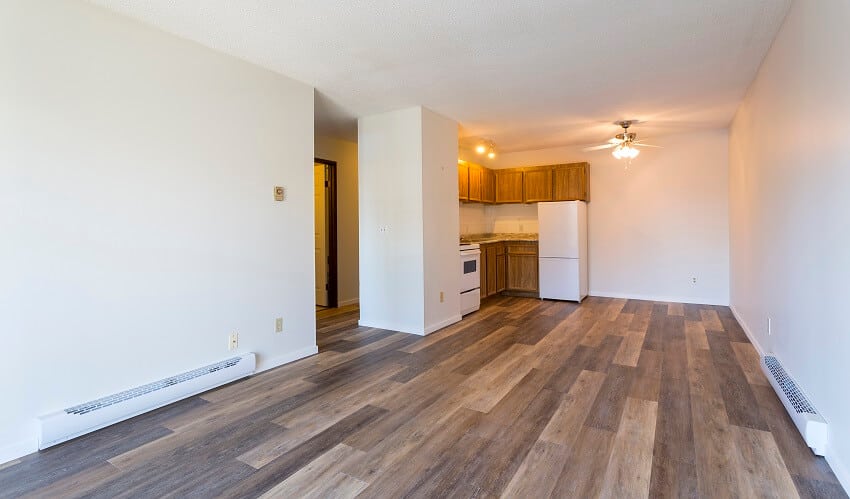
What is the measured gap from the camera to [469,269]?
18.2ft

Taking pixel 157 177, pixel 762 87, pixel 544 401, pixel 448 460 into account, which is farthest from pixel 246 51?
pixel 762 87

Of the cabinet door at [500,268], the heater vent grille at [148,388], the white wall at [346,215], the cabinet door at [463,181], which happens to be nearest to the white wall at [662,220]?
the cabinet door at [500,268]

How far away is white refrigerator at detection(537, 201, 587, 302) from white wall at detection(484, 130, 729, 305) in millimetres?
448

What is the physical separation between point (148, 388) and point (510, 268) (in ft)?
17.5

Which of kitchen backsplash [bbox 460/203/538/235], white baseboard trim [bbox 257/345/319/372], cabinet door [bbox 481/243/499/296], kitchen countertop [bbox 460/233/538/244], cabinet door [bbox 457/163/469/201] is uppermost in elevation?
cabinet door [bbox 457/163/469/201]

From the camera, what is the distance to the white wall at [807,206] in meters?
1.86

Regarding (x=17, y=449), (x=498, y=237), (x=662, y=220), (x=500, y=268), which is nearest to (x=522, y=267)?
(x=500, y=268)

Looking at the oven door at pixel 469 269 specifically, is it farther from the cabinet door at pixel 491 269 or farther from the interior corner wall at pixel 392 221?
the interior corner wall at pixel 392 221

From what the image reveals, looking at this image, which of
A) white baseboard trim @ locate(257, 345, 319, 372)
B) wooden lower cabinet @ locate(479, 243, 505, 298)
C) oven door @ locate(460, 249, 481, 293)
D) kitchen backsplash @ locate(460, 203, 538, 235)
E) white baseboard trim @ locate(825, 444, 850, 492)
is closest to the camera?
white baseboard trim @ locate(825, 444, 850, 492)

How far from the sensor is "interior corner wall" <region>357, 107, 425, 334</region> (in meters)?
4.49

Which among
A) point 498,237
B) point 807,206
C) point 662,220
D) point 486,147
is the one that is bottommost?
point 498,237

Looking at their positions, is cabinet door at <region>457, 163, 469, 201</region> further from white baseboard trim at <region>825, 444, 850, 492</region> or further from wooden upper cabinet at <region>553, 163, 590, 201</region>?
white baseboard trim at <region>825, 444, 850, 492</region>

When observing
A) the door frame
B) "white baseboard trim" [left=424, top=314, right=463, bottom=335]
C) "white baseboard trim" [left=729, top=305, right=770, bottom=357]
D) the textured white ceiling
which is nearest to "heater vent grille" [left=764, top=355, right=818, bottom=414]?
"white baseboard trim" [left=729, top=305, right=770, bottom=357]

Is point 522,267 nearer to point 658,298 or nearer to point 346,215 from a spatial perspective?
point 658,298
